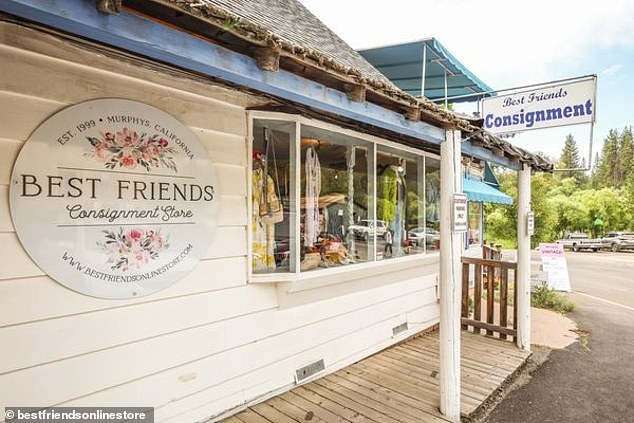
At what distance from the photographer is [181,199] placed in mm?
2650

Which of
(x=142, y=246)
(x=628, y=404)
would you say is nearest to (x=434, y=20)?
(x=628, y=404)

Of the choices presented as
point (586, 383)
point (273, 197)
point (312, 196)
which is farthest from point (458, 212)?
point (586, 383)

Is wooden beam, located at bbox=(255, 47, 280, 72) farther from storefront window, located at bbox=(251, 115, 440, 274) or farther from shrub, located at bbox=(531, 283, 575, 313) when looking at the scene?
shrub, located at bbox=(531, 283, 575, 313)

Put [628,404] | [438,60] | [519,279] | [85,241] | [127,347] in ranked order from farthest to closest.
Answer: [438,60]
[519,279]
[628,404]
[127,347]
[85,241]

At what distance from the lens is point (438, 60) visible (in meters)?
6.85

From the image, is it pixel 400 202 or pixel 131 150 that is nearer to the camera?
pixel 131 150

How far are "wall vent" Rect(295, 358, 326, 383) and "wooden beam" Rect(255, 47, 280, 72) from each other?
9.61 ft

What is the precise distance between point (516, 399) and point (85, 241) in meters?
4.13

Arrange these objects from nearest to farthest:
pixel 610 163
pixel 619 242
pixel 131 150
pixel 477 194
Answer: pixel 131 150 < pixel 477 194 < pixel 619 242 < pixel 610 163

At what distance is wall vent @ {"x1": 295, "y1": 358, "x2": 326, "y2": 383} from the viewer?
3530 mm

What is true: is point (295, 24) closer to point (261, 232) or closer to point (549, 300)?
point (261, 232)

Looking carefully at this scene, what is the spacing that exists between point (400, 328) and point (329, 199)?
7.51 ft

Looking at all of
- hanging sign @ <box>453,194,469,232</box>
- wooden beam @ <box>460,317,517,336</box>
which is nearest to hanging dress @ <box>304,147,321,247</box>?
hanging sign @ <box>453,194,469,232</box>

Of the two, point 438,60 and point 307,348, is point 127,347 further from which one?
point 438,60
